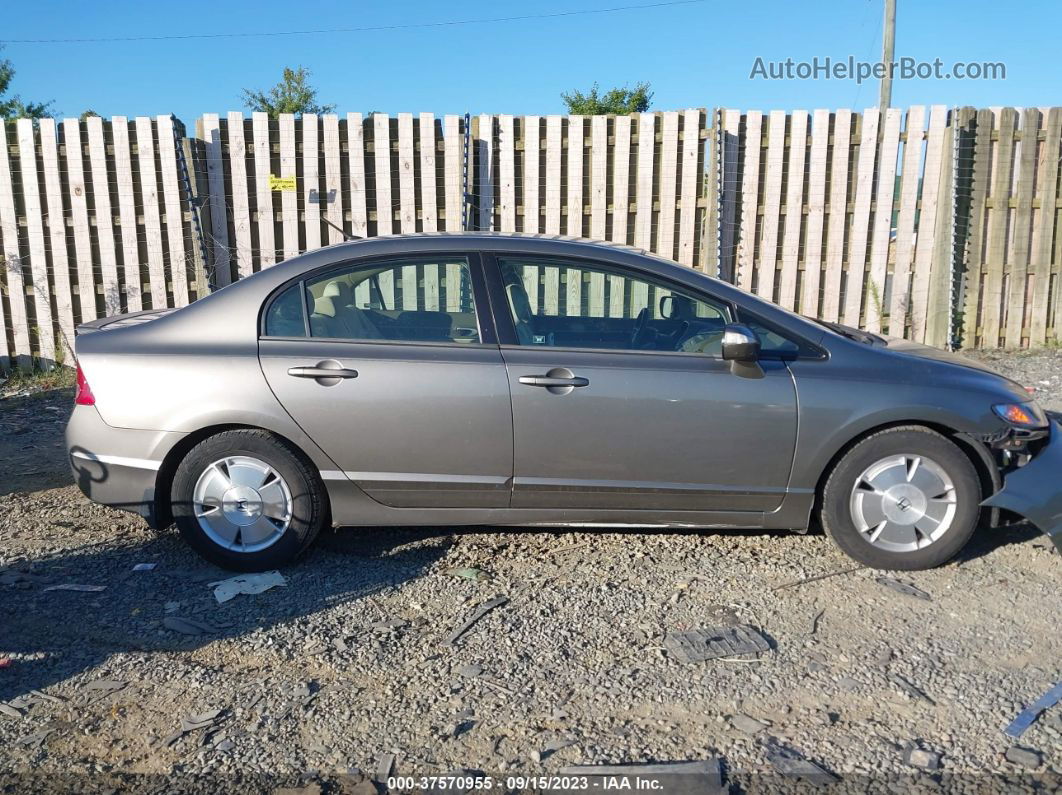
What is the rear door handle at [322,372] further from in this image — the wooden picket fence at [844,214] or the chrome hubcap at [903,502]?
the wooden picket fence at [844,214]

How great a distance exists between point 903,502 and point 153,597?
3.55 m

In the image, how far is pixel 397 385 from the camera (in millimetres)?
4176

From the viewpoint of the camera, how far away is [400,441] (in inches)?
166

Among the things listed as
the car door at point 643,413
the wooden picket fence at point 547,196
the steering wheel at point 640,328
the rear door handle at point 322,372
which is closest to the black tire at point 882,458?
the car door at point 643,413

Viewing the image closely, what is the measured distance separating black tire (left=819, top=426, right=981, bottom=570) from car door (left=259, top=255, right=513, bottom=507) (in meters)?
1.60

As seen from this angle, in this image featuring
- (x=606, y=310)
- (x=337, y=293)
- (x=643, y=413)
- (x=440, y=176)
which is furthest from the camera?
(x=440, y=176)

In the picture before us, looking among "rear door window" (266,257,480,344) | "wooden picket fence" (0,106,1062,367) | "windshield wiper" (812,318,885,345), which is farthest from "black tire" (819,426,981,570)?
"wooden picket fence" (0,106,1062,367)

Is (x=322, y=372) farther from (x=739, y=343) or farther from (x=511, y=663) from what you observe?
(x=739, y=343)

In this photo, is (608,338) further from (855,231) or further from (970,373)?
(855,231)

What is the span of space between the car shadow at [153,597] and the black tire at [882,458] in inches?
78.4

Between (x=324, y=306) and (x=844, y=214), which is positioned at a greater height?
(x=844, y=214)

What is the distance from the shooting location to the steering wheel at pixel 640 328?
433 cm

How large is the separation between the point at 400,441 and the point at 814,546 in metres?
2.24

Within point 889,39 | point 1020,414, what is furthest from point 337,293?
point 889,39
